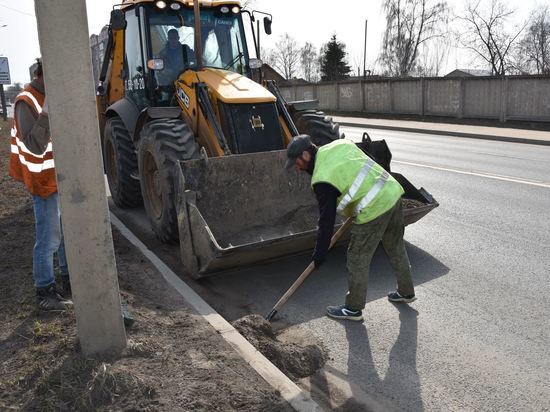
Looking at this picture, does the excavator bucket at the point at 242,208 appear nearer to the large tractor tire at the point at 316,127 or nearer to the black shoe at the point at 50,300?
the black shoe at the point at 50,300

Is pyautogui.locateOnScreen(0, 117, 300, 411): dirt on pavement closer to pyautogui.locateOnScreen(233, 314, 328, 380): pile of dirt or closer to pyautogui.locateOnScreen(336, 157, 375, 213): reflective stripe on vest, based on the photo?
pyautogui.locateOnScreen(233, 314, 328, 380): pile of dirt

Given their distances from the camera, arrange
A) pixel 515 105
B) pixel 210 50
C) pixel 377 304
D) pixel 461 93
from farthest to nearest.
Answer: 1. pixel 461 93
2. pixel 515 105
3. pixel 210 50
4. pixel 377 304

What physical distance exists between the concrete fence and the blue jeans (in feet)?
66.0

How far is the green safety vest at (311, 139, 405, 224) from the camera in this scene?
3.77 meters

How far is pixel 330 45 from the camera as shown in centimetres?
5278

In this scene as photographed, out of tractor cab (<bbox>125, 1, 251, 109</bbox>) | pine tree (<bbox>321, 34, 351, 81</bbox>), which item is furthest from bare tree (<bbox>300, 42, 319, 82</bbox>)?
tractor cab (<bbox>125, 1, 251, 109</bbox>)

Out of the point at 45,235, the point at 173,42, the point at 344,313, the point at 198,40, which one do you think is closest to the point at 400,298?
the point at 344,313

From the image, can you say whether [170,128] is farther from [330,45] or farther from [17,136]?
[330,45]

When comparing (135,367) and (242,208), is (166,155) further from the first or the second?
(135,367)

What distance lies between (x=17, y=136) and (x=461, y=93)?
73.4ft

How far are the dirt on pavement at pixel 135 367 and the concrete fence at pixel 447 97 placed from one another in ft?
65.4

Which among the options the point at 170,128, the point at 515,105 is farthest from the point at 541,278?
the point at 515,105

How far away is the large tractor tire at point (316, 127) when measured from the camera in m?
7.21

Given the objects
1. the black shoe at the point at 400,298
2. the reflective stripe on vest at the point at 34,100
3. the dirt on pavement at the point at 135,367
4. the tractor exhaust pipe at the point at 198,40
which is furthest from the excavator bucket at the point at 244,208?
the tractor exhaust pipe at the point at 198,40
